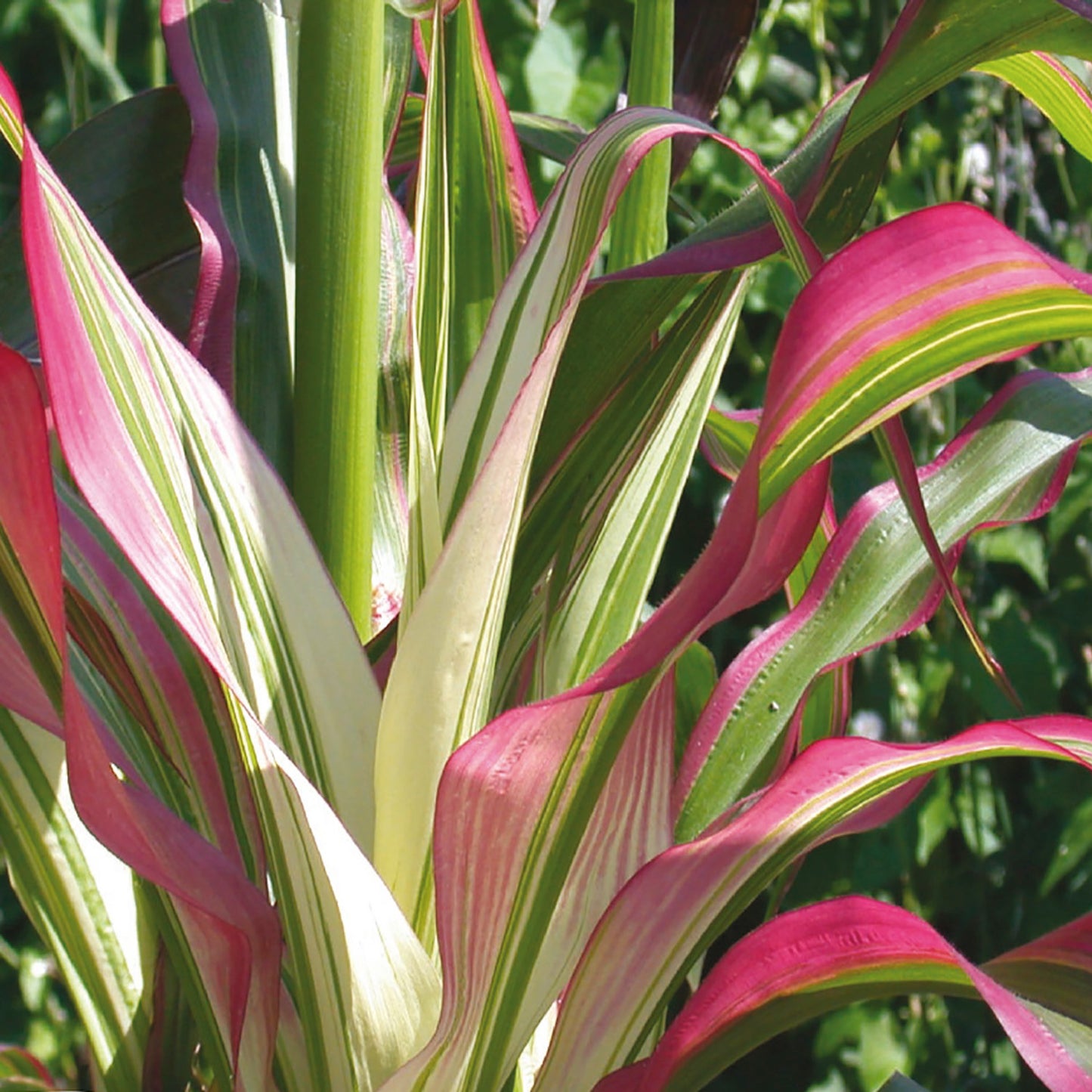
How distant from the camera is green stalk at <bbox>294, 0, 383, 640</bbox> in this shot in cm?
46

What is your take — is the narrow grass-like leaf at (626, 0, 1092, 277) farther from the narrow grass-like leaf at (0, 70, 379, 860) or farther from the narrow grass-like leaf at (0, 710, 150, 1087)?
the narrow grass-like leaf at (0, 710, 150, 1087)

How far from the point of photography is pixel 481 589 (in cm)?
39

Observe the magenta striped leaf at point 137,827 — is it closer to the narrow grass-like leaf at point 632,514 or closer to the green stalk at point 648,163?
the narrow grass-like leaf at point 632,514

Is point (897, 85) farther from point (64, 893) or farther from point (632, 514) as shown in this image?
point (64, 893)

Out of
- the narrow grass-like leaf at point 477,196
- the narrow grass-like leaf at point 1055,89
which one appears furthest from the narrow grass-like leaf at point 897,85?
the narrow grass-like leaf at point 477,196

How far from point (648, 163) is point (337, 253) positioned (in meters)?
0.15

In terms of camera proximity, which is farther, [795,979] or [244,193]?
[244,193]

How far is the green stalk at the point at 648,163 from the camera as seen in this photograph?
1.81 ft

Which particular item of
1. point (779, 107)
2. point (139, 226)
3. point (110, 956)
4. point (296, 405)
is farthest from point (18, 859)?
point (779, 107)

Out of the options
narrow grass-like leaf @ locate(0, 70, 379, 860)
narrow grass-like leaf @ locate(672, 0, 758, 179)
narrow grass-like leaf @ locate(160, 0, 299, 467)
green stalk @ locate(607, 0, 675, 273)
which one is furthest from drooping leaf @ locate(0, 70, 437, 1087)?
narrow grass-like leaf @ locate(672, 0, 758, 179)

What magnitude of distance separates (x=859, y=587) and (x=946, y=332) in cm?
18

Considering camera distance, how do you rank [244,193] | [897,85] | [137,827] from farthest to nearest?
[244,193], [897,85], [137,827]

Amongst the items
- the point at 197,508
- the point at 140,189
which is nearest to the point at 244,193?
the point at 140,189

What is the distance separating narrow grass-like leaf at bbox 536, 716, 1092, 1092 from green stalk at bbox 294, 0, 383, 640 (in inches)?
6.6
